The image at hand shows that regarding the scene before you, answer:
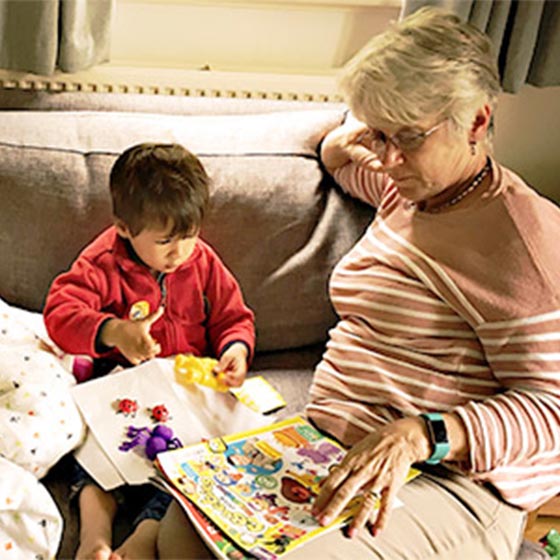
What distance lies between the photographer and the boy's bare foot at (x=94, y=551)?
1.32 meters

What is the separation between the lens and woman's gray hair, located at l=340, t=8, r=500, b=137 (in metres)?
1.37

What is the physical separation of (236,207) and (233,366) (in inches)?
13.6

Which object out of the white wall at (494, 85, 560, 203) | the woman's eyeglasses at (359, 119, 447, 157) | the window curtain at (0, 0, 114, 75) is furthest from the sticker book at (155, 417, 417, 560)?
the white wall at (494, 85, 560, 203)

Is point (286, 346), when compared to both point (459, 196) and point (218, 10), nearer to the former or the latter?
point (459, 196)

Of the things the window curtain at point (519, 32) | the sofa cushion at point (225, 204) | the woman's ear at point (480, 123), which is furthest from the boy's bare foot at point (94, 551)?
the window curtain at point (519, 32)

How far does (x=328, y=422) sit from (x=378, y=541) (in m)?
0.26

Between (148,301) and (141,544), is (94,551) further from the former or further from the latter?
(148,301)

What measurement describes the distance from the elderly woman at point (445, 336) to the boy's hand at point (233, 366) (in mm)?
175

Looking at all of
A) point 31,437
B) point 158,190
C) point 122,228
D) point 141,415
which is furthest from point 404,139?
point 31,437

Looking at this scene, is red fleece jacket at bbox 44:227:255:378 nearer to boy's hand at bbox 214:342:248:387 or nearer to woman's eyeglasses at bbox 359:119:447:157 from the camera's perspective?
boy's hand at bbox 214:342:248:387

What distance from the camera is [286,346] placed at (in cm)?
188

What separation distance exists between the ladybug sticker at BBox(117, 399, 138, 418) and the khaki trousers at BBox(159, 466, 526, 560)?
24 centimetres

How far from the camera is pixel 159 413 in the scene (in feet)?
5.10

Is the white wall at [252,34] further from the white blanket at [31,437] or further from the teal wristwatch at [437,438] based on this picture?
the teal wristwatch at [437,438]
